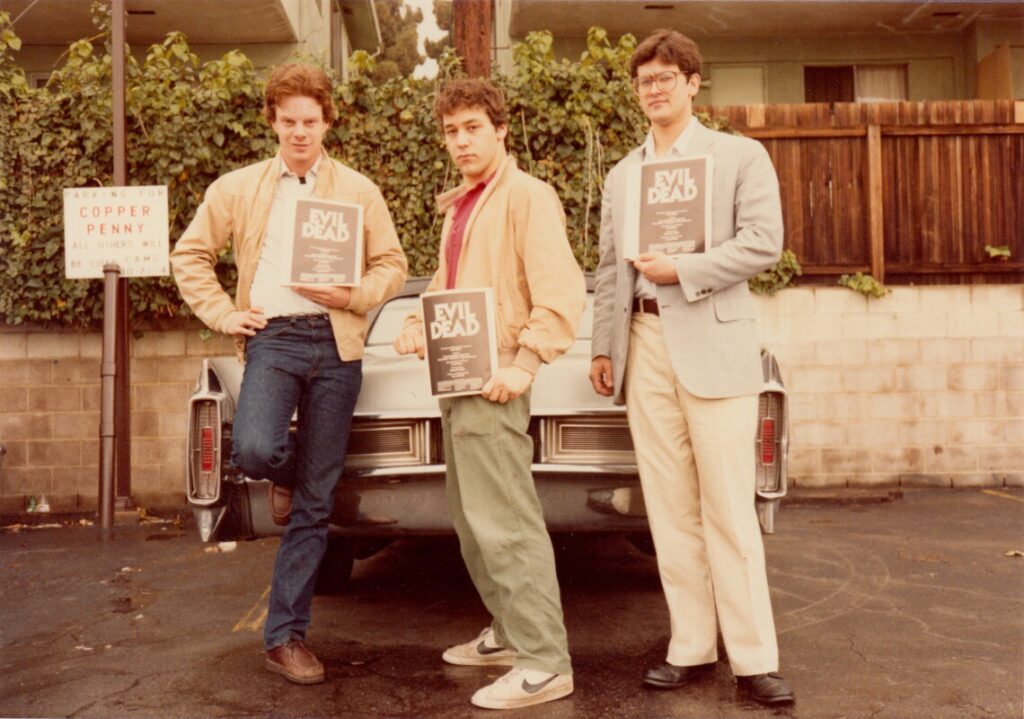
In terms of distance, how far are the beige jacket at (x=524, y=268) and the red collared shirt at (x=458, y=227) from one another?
0.14 feet

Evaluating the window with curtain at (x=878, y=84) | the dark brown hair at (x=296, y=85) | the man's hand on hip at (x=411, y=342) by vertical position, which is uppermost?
the window with curtain at (x=878, y=84)

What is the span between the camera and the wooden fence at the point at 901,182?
825 cm

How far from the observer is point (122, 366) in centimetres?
727

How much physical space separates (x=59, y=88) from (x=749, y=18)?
8.04 meters

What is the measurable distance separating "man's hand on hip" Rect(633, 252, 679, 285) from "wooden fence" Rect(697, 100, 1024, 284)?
5.44m

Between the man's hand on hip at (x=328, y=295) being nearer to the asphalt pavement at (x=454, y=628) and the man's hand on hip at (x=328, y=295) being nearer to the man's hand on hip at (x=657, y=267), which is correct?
the man's hand on hip at (x=657, y=267)

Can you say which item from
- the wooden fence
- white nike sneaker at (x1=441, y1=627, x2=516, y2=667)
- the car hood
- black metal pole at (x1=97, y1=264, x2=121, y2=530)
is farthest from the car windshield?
the wooden fence

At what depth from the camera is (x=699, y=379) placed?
3.11 meters

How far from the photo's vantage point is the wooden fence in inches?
325

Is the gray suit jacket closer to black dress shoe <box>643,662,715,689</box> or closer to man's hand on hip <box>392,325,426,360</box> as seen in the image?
man's hand on hip <box>392,325,426,360</box>

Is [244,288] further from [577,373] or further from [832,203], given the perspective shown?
[832,203]

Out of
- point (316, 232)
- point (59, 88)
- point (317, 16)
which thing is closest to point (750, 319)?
point (316, 232)

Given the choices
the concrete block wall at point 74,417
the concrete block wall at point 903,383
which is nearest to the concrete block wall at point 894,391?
the concrete block wall at point 903,383

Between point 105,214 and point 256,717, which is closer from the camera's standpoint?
point 256,717
